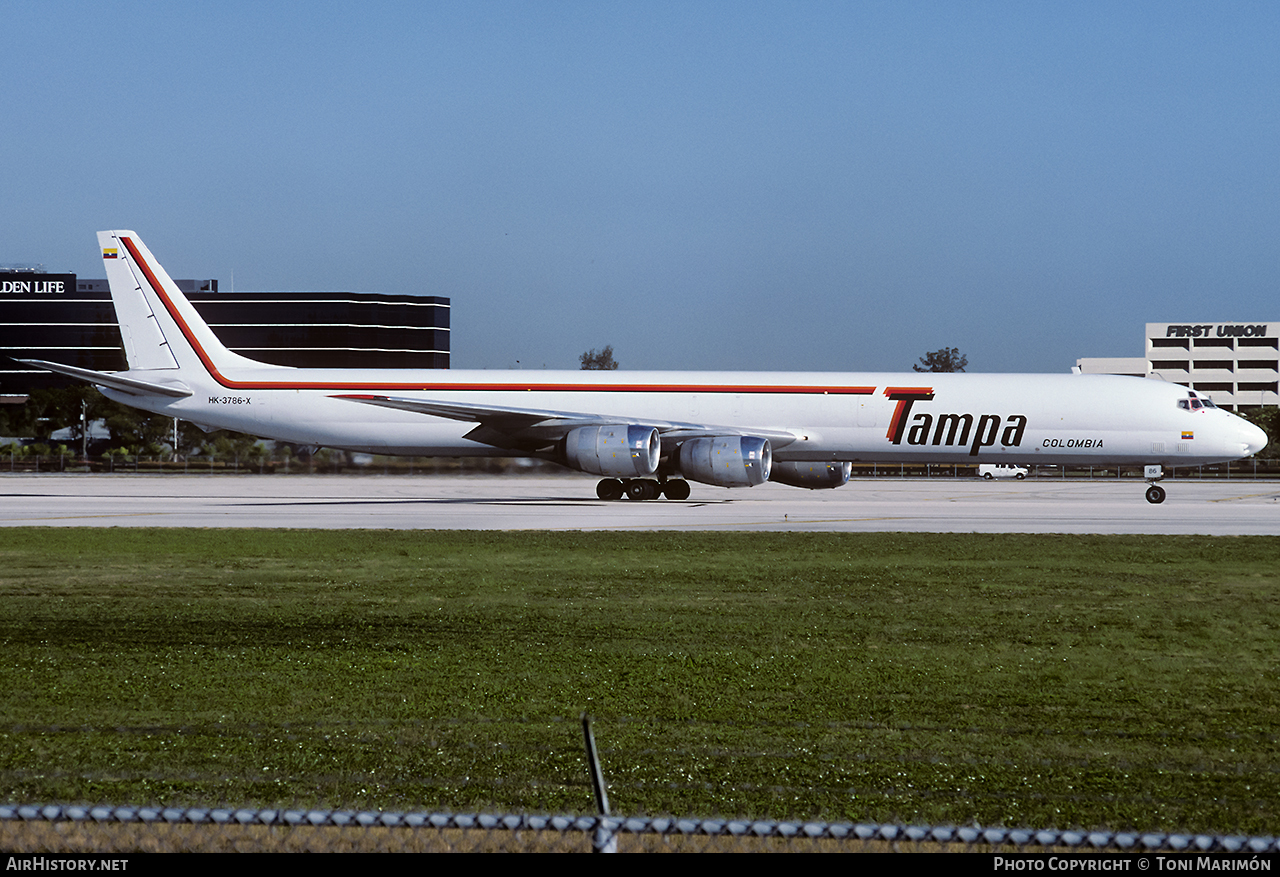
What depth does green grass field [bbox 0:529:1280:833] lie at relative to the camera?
770 centimetres

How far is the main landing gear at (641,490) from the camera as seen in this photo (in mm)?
41125

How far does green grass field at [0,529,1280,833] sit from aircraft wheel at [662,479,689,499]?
2084 cm

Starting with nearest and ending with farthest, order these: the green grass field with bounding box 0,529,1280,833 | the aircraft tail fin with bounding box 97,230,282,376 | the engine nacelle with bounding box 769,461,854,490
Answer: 1. the green grass field with bounding box 0,529,1280,833
2. the engine nacelle with bounding box 769,461,854,490
3. the aircraft tail fin with bounding box 97,230,282,376

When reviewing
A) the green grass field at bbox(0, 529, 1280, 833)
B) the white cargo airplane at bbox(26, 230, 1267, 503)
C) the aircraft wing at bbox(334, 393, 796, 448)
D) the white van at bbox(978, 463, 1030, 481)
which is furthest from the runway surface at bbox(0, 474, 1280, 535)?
the white van at bbox(978, 463, 1030, 481)

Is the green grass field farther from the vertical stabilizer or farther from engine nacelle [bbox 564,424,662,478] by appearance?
the vertical stabilizer

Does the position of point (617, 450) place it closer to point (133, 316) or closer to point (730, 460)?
point (730, 460)

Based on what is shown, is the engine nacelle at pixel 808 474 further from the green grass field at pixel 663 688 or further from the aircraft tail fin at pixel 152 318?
the green grass field at pixel 663 688

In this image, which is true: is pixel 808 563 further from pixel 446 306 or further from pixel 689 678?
pixel 446 306

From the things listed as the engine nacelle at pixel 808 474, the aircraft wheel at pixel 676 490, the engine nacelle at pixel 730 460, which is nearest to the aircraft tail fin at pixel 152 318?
the aircraft wheel at pixel 676 490

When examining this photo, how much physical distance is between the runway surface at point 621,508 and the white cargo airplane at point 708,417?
1484mm

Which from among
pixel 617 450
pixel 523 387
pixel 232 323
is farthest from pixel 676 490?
pixel 232 323

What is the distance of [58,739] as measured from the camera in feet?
29.0

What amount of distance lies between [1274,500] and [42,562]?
38.9m
